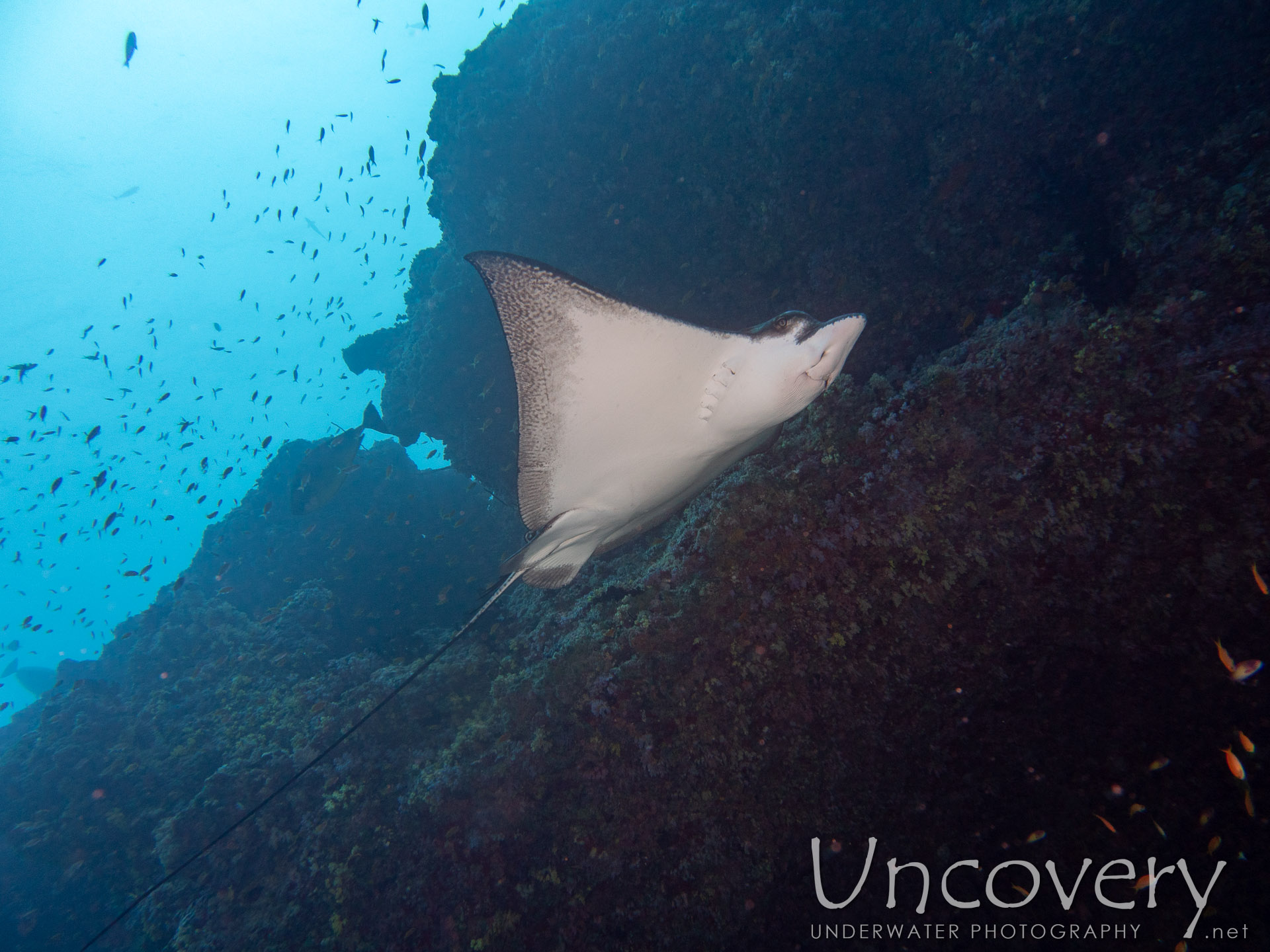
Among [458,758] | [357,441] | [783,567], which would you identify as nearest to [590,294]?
[783,567]

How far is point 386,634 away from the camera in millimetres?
10156

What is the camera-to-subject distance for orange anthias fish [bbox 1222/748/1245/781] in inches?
70.2

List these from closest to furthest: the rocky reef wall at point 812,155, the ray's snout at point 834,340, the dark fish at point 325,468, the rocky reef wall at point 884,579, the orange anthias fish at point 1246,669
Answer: the orange anthias fish at point 1246,669
the rocky reef wall at point 884,579
the ray's snout at point 834,340
the rocky reef wall at point 812,155
the dark fish at point 325,468

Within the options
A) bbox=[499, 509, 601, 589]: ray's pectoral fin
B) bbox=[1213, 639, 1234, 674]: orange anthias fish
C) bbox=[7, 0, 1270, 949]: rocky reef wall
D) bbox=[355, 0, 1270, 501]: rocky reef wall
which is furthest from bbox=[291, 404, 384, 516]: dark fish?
bbox=[1213, 639, 1234, 674]: orange anthias fish

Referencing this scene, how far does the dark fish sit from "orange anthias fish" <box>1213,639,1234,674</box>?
13178 millimetres

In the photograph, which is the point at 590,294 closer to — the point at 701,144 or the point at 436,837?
the point at 436,837

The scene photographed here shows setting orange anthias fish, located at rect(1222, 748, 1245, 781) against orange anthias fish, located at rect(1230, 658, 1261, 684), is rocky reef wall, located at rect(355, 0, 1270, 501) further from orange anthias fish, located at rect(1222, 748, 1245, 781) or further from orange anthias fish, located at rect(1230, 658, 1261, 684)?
orange anthias fish, located at rect(1222, 748, 1245, 781)

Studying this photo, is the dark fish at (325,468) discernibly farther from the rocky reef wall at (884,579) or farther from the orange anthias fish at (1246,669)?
the orange anthias fish at (1246,669)

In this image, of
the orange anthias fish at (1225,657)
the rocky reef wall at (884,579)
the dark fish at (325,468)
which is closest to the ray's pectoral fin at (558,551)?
the rocky reef wall at (884,579)

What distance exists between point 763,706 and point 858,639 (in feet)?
2.23

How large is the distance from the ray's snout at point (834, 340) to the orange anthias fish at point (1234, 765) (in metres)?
2.22

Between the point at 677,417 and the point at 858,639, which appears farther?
the point at 677,417

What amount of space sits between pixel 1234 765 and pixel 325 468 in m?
14.1

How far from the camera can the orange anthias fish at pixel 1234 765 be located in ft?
5.85
